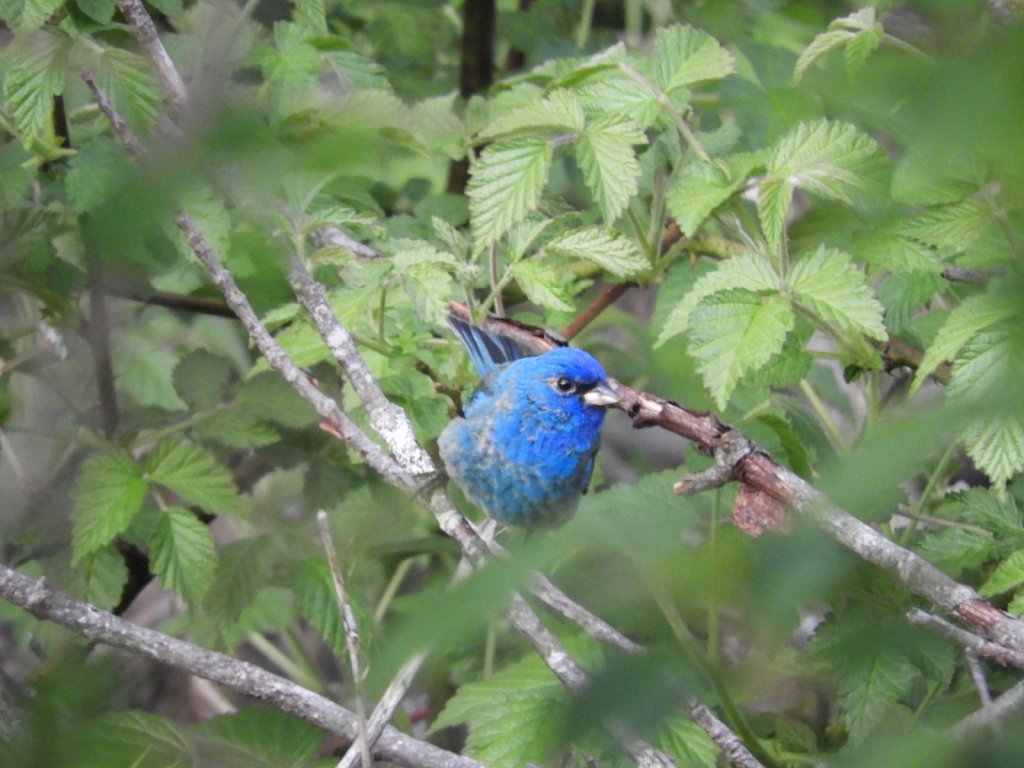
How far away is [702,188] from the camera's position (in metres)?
2.71

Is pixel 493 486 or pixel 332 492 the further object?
pixel 332 492

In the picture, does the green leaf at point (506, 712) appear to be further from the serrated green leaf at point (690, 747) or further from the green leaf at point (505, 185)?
the green leaf at point (505, 185)

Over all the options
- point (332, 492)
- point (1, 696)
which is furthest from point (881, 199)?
point (1, 696)

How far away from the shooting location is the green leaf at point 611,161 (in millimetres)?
2668

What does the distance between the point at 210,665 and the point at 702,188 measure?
145 cm

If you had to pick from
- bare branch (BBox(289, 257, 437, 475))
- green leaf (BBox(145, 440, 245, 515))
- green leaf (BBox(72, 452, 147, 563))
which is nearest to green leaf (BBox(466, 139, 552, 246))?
bare branch (BBox(289, 257, 437, 475))

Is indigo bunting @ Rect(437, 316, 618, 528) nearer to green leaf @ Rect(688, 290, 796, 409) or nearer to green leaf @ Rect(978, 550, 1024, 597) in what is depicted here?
green leaf @ Rect(688, 290, 796, 409)

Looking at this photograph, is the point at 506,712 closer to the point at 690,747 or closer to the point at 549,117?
the point at 690,747

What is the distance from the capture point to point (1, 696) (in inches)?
→ 76.4

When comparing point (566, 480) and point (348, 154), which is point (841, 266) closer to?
point (566, 480)

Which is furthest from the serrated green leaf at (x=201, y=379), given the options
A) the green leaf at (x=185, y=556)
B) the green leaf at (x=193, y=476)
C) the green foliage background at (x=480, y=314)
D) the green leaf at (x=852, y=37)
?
the green leaf at (x=852, y=37)

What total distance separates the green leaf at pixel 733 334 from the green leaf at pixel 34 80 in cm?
138

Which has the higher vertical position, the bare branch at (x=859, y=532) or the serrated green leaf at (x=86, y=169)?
the serrated green leaf at (x=86, y=169)

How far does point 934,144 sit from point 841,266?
1.77 meters
